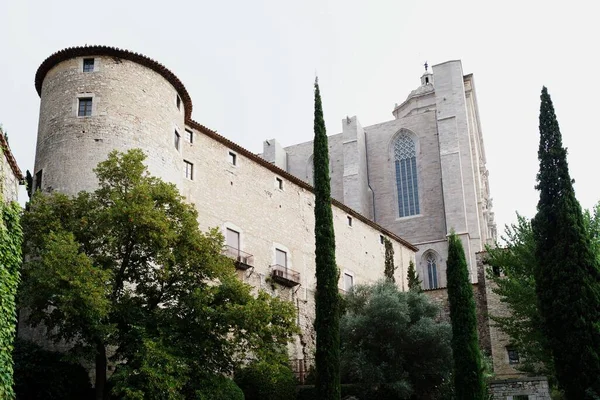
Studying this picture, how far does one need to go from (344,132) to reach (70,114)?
107 ft

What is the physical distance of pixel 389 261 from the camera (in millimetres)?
40188

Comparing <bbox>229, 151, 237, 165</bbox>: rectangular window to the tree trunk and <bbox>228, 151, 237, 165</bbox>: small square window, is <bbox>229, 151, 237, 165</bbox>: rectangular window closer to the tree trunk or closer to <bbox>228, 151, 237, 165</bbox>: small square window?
<bbox>228, 151, 237, 165</bbox>: small square window

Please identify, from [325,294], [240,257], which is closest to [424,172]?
[240,257]

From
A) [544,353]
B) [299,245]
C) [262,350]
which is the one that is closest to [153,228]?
[262,350]

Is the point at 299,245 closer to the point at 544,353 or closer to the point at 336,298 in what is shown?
the point at 336,298

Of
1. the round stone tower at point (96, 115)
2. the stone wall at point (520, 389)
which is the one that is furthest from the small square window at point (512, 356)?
the round stone tower at point (96, 115)

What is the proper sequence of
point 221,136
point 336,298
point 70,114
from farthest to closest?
point 221,136 < point 70,114 < point 336,298

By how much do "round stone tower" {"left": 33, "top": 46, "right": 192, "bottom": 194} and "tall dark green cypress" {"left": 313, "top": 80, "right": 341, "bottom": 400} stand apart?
223 inches

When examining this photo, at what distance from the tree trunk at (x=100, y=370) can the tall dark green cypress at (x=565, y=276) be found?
11836mm

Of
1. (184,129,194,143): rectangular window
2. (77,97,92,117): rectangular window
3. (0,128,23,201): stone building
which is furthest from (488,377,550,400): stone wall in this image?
(77,97,92,117): rectangular window

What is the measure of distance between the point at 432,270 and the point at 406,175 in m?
8.22

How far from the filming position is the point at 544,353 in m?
22.1

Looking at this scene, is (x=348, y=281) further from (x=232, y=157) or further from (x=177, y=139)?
(x=177, y=139)

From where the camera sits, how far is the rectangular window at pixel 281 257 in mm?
31547
